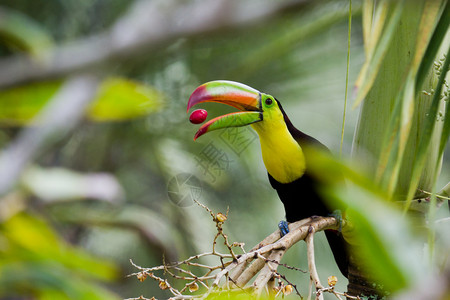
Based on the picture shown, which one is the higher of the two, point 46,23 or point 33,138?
point 46,23

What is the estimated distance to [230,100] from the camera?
3.94 feet

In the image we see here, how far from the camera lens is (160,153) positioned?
106 inches

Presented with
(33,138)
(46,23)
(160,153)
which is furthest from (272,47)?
(33,138)

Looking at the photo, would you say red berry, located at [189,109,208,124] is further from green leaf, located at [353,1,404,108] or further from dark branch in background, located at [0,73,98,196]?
dark branch in background, located at [0,73,98,196]

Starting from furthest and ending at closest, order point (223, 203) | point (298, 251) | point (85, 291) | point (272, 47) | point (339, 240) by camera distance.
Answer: point (223, 203)
point (298, 251)
point (272, 47)
point (339, 240)
point (85, 291)

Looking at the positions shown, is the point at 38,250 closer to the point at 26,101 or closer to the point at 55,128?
the point at 26,101

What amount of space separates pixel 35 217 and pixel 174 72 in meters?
1.94

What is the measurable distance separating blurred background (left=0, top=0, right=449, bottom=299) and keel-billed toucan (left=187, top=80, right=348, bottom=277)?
61 millimetres

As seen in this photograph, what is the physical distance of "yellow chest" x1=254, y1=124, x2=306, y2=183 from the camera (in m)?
1.28

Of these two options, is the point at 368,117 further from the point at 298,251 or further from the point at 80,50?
the point at 298,251

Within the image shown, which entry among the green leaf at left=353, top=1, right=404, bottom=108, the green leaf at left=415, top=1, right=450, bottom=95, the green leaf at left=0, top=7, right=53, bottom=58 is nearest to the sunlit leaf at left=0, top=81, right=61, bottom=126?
the green leaf at left=0, top=7, right=53, bottom=58

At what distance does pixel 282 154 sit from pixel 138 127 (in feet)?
4.96

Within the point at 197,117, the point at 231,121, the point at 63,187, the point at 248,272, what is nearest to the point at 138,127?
the point at 231,121

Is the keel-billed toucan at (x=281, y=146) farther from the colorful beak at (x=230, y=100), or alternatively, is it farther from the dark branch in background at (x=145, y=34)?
the dark branch in background at (x=145, y=34)
